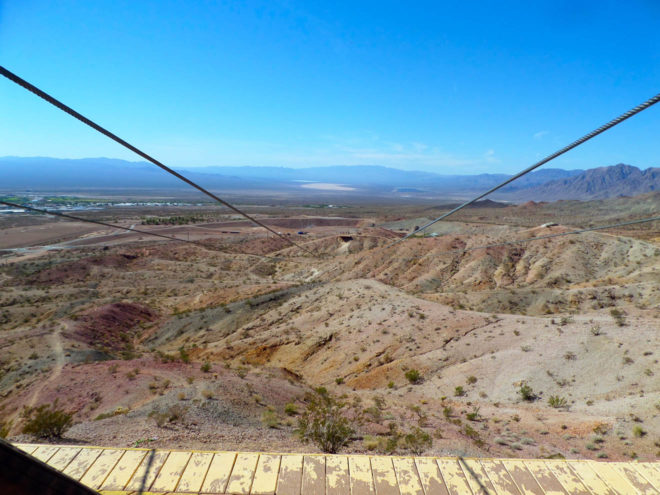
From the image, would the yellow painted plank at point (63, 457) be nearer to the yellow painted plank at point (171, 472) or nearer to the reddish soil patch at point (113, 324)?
the yellow painted plank at point (171, 472)

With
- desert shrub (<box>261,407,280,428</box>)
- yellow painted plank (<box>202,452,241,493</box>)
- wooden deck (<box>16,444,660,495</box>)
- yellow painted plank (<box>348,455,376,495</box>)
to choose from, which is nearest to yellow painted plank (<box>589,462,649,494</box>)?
wooden deck (<box>16,444,660,495</box>)

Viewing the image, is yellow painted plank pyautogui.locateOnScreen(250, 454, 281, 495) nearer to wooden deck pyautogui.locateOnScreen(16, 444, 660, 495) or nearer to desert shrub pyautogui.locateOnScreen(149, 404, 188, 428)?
wooden deck pyautogui.locateOnScreen(16, 444, 660, 495)

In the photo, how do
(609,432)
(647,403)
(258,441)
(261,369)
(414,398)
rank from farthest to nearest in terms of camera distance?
(261,369)
(414,398)
(647,403)
(609,432)
(258,441)

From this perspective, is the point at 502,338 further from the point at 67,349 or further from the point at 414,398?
the point at 67,349

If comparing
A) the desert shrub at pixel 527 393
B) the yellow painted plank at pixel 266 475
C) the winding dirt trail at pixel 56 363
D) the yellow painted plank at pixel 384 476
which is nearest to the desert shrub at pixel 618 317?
the desert shrub at pixel 527 393

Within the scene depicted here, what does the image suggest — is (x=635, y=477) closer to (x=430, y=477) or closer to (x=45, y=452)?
(x=430, y=477)

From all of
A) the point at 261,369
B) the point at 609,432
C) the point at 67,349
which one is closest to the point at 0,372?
the point at 67,349
